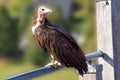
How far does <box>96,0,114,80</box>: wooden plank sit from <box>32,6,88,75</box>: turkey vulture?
0.16 metres

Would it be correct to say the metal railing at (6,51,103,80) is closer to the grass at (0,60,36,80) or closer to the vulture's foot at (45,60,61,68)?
the vulture's foot at (45,60,61,68)

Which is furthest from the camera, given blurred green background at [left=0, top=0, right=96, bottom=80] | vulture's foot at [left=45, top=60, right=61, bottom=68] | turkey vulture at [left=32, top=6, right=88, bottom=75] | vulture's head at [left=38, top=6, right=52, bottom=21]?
blurred green background at [left=0, top=0, right=96, bottom=80]

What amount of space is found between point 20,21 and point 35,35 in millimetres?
32538

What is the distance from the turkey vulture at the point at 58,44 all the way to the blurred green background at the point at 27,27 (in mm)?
27106

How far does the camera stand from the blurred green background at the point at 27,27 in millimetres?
34844

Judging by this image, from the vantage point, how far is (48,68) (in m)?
5.16

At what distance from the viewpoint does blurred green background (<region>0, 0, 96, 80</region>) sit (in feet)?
114

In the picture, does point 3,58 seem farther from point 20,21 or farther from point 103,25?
point 103,25

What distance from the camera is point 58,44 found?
5.80 m

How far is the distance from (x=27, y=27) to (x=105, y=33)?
31.4m

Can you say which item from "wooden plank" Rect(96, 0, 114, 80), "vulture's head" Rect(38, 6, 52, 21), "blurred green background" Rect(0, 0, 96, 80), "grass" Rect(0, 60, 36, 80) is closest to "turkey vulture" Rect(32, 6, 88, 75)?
"vulture's head" Rect(38, 6, 52, 21)

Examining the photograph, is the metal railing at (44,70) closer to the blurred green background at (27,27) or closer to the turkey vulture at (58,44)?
the turkey vulture at (58,44)

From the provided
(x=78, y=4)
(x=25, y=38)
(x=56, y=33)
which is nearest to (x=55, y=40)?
(x=56, y=33)

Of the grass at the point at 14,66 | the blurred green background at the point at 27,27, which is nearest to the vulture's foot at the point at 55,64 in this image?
the grass at the point at 14,66
